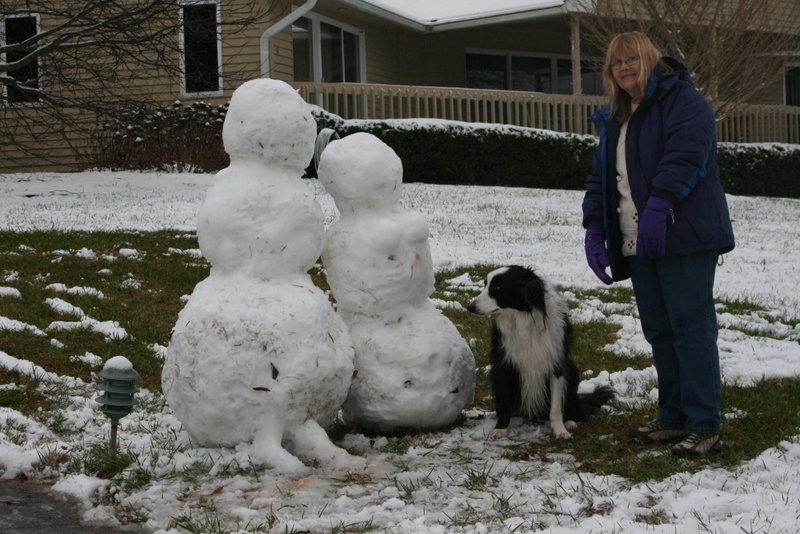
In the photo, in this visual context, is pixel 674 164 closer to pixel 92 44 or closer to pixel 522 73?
pixel 92 44

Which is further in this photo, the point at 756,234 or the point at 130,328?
the point at 756,234

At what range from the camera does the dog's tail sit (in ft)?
16.5

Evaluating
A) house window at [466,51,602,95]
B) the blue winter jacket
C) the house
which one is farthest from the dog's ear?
house window at [466,51,602,95]

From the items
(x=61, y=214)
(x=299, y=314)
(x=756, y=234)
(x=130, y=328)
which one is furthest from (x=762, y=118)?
(x=299, y=314)

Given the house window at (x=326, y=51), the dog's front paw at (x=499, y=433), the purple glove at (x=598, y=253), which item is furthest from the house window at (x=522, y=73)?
the dog's front paw at (x=499, y=433)

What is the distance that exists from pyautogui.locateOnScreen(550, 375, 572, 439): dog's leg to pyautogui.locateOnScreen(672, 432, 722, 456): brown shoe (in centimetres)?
62

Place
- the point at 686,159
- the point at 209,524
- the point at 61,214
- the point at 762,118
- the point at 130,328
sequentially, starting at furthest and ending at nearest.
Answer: the point at 762,118
the point at 61,214
the point at 130,328
the point at 686,159
the point at 209,524

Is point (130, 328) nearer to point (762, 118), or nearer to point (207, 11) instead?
point (207, 11)

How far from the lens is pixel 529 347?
15.4 ft

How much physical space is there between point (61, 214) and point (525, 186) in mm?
9279

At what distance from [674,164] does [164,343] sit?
3824 millimetres

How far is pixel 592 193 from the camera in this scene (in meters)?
4.66

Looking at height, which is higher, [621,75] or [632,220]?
[621,75]

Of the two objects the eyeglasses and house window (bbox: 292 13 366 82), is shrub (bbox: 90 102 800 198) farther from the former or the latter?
the eyeglasses
